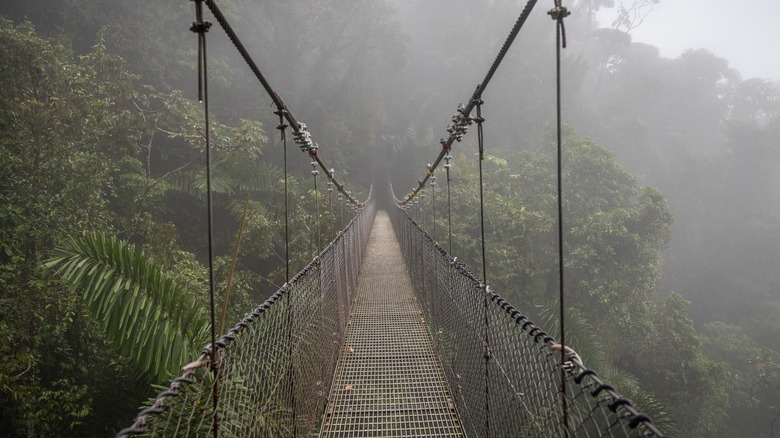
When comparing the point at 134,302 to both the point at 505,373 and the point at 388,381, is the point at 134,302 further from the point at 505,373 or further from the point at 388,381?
the point at 505,373

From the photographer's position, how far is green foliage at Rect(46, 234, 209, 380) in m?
1.75

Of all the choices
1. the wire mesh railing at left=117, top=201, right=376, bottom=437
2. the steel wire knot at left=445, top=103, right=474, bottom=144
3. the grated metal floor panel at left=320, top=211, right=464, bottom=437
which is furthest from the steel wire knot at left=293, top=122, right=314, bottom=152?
the grated metal floor panel at left=320, top=211, right=464, bottom=437

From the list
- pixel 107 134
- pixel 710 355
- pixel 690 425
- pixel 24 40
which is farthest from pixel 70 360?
pixel 710 355

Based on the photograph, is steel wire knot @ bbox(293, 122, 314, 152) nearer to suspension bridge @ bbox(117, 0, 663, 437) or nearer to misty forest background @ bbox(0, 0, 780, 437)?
suspension bridge @ bbox(117, 0, 663, 437)

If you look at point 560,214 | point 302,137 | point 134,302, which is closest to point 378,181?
point 302,137

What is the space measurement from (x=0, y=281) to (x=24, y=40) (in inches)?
87.9

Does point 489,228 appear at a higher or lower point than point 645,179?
lower

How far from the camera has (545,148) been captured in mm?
9938

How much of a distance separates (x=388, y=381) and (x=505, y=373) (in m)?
0.95

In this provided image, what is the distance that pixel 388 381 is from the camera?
1.96 meters

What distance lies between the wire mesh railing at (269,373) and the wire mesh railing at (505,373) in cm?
59

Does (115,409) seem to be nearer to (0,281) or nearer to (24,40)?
(0,281)

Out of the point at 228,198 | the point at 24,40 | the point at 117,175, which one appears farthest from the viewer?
the point at 228,198

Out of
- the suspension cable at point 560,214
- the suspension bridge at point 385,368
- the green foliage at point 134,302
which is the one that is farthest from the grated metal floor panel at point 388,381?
the suspension cable at point 560,214
